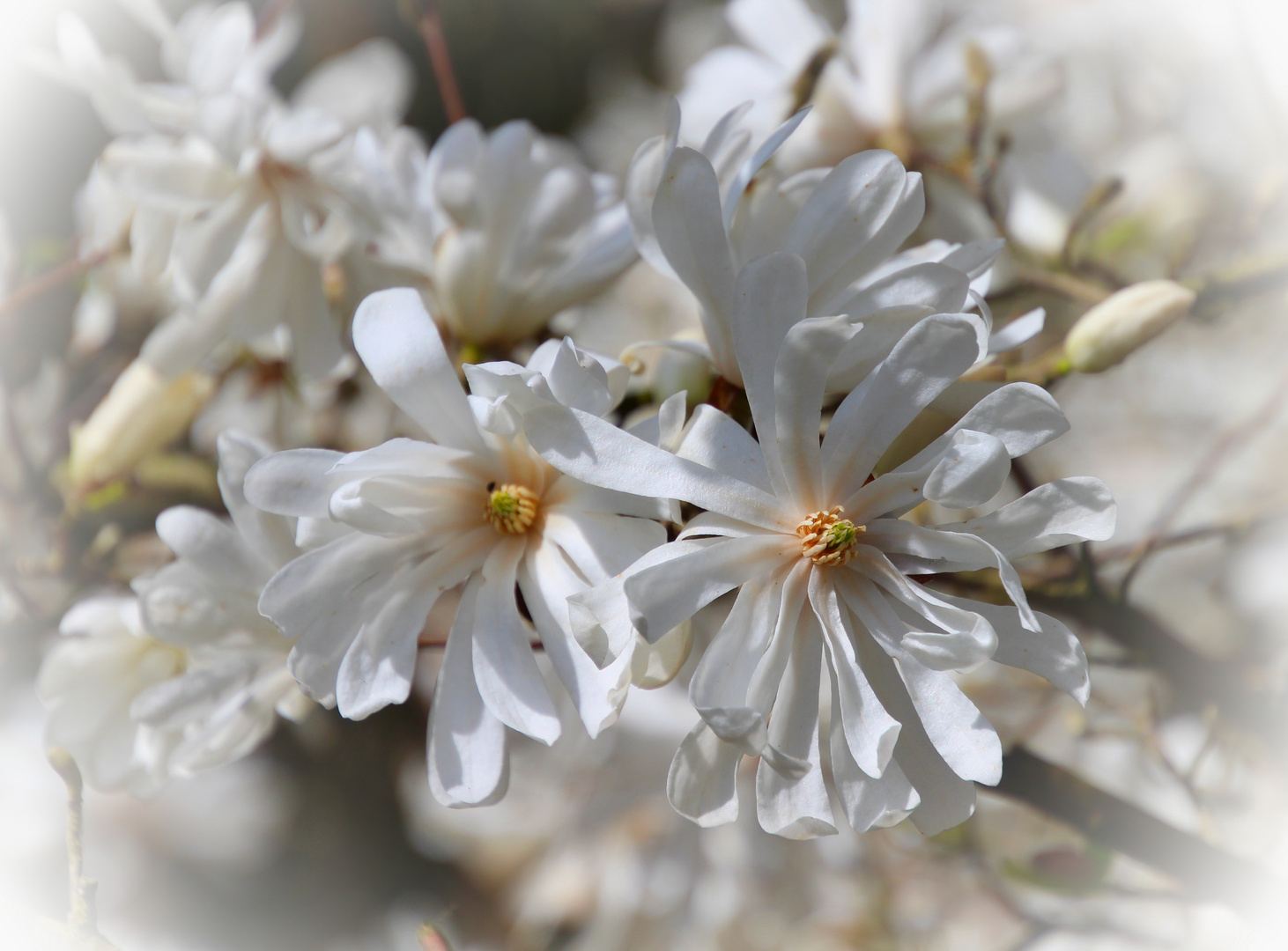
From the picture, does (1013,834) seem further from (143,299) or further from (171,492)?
(143,299)

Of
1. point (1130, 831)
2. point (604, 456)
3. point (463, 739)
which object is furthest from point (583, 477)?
point (1130, 831)

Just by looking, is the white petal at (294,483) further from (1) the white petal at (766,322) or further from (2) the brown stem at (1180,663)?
(2) the brown stem at (1180,663)

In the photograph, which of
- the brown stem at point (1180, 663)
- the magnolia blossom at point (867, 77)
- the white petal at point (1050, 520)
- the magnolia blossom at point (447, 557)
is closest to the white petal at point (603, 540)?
the magnolia blossom at point (447, 557)

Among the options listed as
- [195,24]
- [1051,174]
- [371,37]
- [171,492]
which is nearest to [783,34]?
[1051,174]

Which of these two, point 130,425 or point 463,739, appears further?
point 130,425

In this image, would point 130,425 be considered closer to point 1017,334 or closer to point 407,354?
point 407,354
